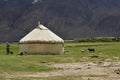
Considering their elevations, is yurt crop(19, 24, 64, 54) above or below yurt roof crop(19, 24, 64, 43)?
below

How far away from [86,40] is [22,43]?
4234 centimetres

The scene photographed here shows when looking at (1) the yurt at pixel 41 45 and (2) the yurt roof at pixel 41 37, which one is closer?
(1) the yurt at pixel 41 45

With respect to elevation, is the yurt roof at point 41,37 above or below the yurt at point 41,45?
above

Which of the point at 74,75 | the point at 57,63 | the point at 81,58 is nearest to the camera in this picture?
the point at 74,75

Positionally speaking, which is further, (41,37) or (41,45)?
(41,37)

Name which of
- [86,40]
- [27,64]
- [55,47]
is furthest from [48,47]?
[86,40]

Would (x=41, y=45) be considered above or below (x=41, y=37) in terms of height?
below

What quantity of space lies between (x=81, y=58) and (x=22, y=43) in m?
10.1

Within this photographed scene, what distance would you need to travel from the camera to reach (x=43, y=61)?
143ft

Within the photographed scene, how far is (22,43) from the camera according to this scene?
55.0m

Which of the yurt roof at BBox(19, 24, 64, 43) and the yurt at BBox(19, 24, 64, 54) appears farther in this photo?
the yurt roof at BBox(19, 24, 64, 43)

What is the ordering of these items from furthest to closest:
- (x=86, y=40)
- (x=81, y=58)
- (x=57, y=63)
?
(x=86, y=40), (x=81, y=58), (x=57, y=63)

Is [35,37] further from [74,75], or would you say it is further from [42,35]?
[74,75]

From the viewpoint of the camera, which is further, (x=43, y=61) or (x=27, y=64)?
(x=43, y=61)
